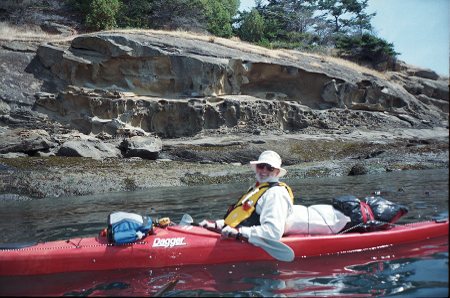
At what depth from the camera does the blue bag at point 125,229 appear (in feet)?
16.6

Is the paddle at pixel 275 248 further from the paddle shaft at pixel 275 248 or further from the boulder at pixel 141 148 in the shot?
the boulder at pixel 141 148

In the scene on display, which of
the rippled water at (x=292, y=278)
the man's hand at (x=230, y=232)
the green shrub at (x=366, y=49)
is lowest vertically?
the rippled water at (x=292, y=278)

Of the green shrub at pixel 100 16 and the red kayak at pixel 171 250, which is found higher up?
the green shrub at pixel 100 16

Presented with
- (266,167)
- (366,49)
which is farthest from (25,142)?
(366,49)

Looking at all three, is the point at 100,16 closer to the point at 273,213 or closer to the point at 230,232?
the point at 230,232

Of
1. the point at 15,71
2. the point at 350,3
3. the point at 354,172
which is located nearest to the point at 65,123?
the point at 15,71

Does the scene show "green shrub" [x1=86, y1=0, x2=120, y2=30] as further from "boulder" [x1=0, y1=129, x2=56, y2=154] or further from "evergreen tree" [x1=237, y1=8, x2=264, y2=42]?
"boulder" [x1=0, y1=129, x2=56, y2=154]

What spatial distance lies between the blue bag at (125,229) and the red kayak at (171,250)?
0.24 ft

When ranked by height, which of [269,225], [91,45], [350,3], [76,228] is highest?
[350,3]

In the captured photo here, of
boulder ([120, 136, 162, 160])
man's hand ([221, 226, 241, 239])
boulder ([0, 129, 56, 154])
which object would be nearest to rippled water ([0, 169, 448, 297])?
man's hand ([221, 226, 241, 239])

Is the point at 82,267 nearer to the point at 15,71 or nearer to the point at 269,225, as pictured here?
the point at 269,225

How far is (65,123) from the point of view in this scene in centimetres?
2234

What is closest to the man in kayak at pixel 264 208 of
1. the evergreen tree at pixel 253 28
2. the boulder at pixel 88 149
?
the boulder at pixel 88 149

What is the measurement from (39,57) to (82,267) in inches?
877
